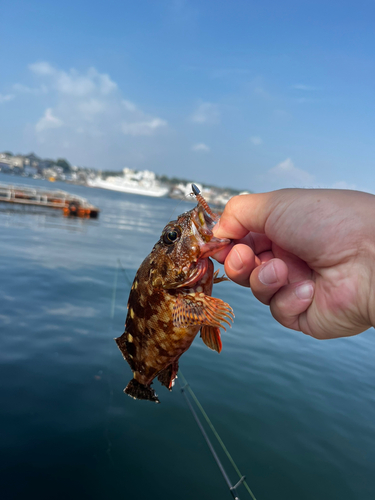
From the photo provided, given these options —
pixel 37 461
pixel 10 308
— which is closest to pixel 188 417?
pixel 37 461

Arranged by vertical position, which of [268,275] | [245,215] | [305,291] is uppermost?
[245,215]

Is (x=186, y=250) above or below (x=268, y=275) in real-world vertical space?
above

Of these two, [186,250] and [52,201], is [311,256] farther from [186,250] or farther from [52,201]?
[52,201]

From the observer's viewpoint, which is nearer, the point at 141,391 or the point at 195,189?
the point at 195,189

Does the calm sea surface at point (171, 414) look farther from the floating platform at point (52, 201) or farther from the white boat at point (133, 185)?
the white boat at point (133, 185)

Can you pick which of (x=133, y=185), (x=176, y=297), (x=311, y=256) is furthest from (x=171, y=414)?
(x=133, y=185)

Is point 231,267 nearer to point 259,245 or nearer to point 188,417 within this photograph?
point 259,245

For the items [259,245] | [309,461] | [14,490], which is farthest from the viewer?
[309,461]
